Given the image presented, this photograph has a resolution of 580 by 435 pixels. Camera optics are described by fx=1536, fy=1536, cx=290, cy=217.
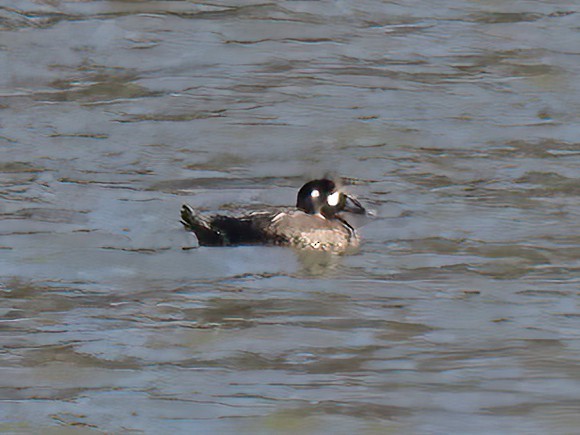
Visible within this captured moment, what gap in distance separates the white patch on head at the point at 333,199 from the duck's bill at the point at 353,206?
6cm

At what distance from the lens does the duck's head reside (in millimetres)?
8469

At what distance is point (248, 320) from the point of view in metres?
6.73

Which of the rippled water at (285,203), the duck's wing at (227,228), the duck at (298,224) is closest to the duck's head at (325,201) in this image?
the duck at (298,224)

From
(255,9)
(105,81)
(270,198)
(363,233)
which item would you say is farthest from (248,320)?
(255,9)

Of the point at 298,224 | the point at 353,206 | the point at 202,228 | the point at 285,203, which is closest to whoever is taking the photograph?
the point at 202,228

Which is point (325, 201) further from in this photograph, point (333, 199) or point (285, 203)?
point (285, 203)

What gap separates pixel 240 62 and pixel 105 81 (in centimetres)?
98

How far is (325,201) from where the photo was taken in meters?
8.52

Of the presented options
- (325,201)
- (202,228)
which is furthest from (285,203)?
(202,228)

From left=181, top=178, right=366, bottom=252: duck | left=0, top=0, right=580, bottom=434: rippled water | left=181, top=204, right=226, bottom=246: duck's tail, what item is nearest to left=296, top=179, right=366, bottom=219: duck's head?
left=181, top=178, right=366, bottom=252: duck

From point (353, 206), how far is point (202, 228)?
0.94 metres

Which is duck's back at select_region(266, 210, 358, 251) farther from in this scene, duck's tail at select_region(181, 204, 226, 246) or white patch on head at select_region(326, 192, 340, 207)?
duck's tail at select_region(181, 204, 226, 246)

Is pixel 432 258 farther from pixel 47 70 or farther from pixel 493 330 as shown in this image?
pixel 47 70

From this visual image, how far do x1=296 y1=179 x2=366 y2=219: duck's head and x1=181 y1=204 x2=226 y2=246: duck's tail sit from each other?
68 centimetres
